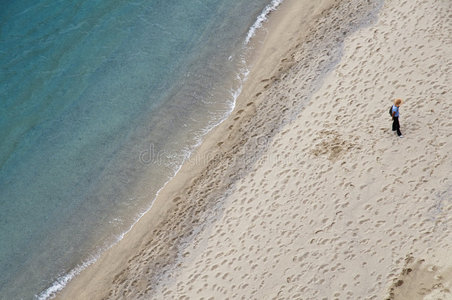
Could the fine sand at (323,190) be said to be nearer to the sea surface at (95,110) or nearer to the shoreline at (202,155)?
the shoreline at (202,155)

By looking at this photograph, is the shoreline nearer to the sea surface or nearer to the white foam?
the white foam

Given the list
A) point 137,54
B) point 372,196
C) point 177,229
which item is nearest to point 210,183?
point 177,229

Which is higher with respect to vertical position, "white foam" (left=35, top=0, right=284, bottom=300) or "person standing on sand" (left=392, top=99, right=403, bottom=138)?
"white foam" (left=35, top=0, right=284, bottom=300)

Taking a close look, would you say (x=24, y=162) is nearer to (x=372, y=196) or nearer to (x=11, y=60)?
(x=11, y=60)

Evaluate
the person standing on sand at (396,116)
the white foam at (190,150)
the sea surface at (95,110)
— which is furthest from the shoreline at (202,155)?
the person standing on sand at (396,116)

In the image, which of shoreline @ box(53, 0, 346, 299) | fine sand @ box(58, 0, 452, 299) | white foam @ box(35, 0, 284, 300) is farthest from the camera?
Answer: shoreline @ box(53, 0, 346, 299)

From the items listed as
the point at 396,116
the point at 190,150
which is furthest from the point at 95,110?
the point at 396,116
